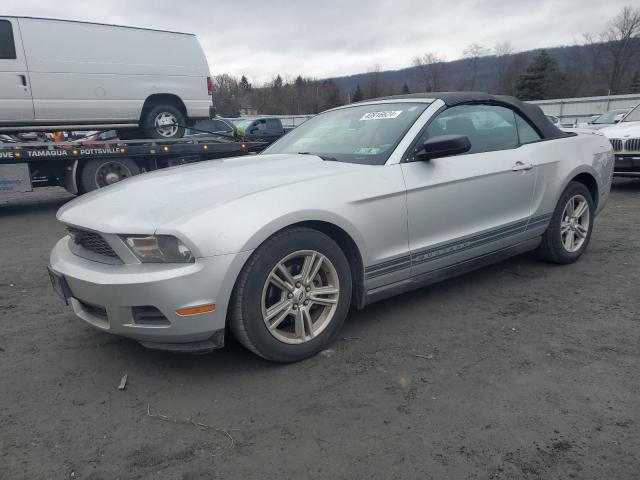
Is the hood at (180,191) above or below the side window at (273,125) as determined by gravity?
below

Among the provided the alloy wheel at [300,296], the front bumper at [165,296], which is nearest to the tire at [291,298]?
the alloy wheel at [300,296]

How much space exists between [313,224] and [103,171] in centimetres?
687

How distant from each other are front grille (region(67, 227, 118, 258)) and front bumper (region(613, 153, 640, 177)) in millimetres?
8290

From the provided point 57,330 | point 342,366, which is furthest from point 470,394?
point 57,330

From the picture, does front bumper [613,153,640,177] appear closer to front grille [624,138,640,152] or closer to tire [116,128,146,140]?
front grille [624,138,640,152]

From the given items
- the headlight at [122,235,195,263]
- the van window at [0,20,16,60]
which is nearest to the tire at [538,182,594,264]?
the headlight at [122,235,195,263]

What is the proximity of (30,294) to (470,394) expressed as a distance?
3492mm

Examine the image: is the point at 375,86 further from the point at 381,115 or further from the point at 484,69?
the point at 381,115

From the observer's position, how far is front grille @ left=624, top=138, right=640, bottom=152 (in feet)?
27.5

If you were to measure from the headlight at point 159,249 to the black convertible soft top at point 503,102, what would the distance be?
2.19 metres

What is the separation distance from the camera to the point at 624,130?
8828mm

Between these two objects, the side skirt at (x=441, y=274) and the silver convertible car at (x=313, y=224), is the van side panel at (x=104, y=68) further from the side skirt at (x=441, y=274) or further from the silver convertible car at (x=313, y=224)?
the side skirt at (x=441, y=274)

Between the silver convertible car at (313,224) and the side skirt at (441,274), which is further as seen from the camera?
the side skirt at (441,274)

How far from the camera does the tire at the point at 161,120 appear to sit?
9359 mm
